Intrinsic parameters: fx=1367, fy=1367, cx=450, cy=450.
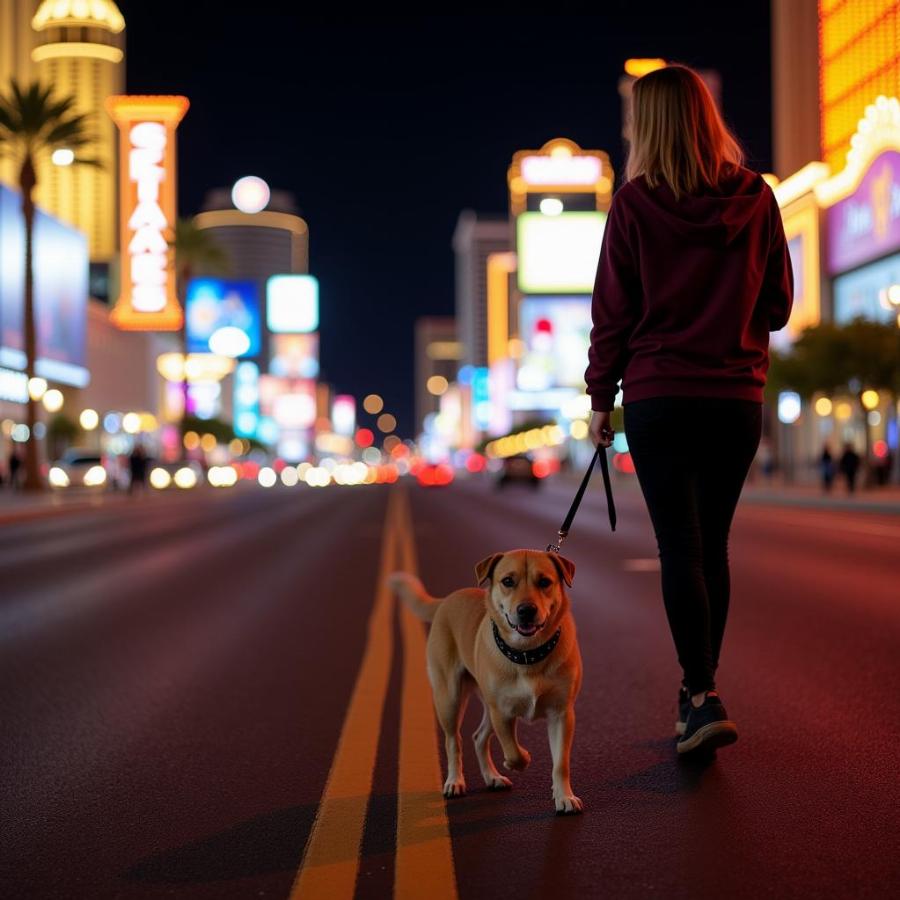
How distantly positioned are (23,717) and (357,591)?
21.0ft


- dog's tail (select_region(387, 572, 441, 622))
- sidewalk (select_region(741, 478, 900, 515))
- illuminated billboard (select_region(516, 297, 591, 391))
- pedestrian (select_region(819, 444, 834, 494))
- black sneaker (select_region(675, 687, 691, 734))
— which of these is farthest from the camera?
illuminated billboard (select_region(516, 297, 591, 391))

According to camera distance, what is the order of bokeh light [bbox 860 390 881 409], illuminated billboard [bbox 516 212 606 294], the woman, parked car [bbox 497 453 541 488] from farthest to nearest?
illuminated billboard [bbox 516 212 606 294] → parked car [bbox 497 453 541 488] → bokeh light [bbox 860 390 881 409] → the woman

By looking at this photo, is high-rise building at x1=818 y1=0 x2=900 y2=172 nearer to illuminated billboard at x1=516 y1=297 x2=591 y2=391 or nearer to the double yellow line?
illuminated billboard at x1=516 y1=297 x2=591 y2=391

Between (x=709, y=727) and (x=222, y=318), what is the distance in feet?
425

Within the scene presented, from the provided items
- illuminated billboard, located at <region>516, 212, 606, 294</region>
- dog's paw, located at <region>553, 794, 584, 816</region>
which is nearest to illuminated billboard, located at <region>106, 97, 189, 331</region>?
illuminated billboard, located at <region>516, 212, 606, 294</region>

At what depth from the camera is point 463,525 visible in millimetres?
24891

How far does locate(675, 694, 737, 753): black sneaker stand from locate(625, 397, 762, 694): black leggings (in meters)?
0.07

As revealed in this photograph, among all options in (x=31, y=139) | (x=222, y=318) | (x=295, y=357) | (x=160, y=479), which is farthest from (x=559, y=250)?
(x=31, y=139)

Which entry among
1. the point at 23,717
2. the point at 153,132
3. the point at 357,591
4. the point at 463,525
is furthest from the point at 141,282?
the point at 23,717

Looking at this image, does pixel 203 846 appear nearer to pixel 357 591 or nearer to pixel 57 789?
pixel 57 789

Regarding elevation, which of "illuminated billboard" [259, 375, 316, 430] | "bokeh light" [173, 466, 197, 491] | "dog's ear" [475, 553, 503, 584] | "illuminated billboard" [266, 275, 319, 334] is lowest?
"bokeh light" [173, 466, 197, 491]

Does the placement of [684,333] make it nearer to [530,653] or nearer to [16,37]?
[530,653]

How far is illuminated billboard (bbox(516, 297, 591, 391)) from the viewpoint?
14075 cm

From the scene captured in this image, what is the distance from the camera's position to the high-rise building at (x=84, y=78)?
9625cm
